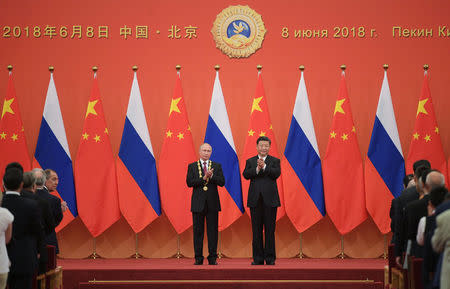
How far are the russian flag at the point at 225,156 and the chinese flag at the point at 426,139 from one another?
2048 millimetres

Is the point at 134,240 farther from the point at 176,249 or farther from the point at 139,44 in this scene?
the point at 139,44

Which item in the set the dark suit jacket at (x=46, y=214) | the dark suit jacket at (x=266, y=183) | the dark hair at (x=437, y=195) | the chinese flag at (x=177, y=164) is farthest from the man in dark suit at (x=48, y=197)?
the dark hair at (x=437, y=195)

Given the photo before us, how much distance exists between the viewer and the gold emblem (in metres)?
9.00

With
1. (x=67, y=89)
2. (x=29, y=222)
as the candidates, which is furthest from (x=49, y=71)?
(x=29, y=222)

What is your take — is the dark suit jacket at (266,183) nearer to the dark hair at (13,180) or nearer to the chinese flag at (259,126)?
the chinese flag at (259,126)

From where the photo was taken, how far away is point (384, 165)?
838 cm

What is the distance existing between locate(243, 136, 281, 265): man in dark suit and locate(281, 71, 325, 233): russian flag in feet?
2.89

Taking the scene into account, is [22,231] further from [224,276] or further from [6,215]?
[224,276]

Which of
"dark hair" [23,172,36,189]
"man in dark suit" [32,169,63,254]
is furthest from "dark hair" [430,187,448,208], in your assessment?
"man in dark suit" [32,169,63,254]

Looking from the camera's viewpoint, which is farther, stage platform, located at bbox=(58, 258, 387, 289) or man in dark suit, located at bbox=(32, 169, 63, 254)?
stage platform, located at bbox=(58, 258, 387, 289)

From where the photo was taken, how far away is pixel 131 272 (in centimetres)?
712

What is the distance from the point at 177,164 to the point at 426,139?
2.94 m

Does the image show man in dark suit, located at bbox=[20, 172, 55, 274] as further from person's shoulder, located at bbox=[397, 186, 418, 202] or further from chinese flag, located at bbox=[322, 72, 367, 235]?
chinese flag, located at bbox=[322, 72, 367, 235]

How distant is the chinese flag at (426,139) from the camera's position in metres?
8.31
